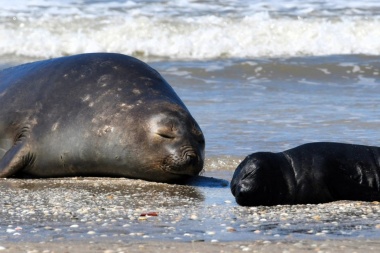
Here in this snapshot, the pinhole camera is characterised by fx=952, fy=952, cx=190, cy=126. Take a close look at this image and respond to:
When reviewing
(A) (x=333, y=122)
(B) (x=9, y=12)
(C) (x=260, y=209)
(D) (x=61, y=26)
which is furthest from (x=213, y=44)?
(C) (x=260, y=209)

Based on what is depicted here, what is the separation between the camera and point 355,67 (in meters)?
14.0

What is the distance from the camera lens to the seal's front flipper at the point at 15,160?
23.3 feet

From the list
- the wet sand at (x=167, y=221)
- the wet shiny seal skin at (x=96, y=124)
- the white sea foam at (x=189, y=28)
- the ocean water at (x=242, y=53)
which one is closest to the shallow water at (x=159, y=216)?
the wet sand at (x=167, y=221)

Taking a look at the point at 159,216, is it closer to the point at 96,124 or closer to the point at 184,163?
the point at 184,163

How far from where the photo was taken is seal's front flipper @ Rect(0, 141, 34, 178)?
7098 millimetres

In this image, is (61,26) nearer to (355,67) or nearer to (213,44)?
(213,44)

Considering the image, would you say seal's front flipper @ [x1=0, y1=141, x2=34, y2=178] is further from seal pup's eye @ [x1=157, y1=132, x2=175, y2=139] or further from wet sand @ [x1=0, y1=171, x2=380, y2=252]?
seal pup's eye @ [x1=157, y1=132, x2=175, y2=139]

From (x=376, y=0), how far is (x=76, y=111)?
14.1m

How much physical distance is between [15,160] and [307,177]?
2.40 metres

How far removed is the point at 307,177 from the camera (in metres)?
5.81

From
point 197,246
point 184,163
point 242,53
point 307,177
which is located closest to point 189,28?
point 242,53

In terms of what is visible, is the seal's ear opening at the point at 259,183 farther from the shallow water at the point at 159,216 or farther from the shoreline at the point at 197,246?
the shoreline at the point at 197,246

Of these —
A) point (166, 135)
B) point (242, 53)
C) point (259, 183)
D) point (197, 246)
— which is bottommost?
point (197, 246)

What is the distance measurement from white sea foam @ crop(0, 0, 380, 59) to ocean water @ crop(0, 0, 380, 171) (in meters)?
0.02
